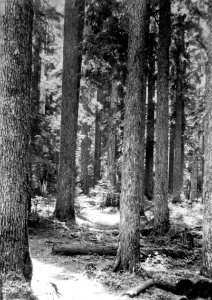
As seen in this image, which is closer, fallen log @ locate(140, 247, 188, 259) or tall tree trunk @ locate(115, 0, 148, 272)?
tall tree trunk @ locate(115, 0, 148, 272)

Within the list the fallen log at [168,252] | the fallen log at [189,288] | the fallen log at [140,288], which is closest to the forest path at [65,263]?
the fallen log at [140,288]

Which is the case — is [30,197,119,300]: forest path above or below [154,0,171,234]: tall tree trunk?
below

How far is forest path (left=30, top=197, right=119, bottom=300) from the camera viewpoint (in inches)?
259

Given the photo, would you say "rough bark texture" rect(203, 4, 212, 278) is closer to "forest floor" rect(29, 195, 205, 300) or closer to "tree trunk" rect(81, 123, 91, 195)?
"forest floor" rect(29, 195, 205, 300)

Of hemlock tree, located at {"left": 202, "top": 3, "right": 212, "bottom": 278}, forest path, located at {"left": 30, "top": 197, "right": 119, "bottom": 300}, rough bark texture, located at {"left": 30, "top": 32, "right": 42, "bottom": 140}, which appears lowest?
forest path, located at {"left": 30, "top": 197, "right": 119, "bottom": 300}

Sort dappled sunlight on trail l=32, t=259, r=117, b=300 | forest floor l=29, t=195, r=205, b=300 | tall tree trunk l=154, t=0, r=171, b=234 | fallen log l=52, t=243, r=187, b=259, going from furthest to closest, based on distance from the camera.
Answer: tall tree trunk l=154, t=0, r=171, b=234, fallen log l=52, t=243, r=187, b=259, forest floor l=29, t=195, r=205, b=300, dappled sunlight on trail l=32, t=259, r=117, b=300

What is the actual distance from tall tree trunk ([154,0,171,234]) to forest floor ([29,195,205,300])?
2.37 feet

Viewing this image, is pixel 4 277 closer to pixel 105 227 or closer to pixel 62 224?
pixel 62 224

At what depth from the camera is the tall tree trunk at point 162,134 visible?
12.0 metres

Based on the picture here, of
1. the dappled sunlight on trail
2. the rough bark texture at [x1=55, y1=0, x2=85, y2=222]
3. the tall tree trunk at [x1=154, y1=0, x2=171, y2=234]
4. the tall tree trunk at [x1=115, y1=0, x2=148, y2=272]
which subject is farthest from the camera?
the rough bark texture at [x1=55, y1=0, x2=85, y2=222]

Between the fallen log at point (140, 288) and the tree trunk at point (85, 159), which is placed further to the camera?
the tree trunk at point (85, 159)

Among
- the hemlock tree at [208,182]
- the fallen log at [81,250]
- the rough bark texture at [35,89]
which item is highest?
the rough bark texture at [35,89]

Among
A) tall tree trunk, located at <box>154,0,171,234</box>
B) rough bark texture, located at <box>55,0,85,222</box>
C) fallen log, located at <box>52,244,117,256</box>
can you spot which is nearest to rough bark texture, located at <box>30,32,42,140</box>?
rough bark texture, located at <box>55,0,85,222</box>

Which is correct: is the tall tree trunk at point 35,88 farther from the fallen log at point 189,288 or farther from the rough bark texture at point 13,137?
the fallen log at point 189,288
